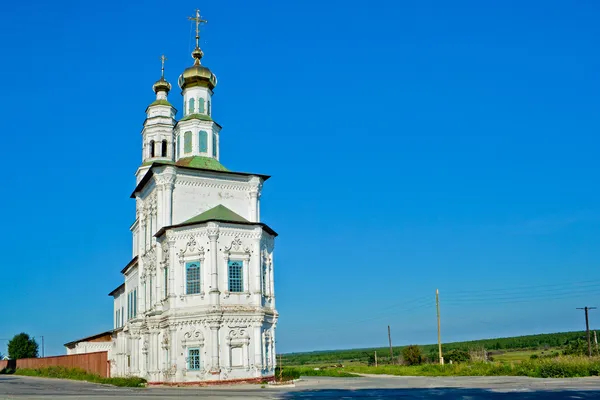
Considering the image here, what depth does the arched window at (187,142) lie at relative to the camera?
41.8 meters

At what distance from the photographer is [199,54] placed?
4462 centimetres

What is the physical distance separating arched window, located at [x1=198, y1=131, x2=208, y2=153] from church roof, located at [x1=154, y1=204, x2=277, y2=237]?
16.9 feet

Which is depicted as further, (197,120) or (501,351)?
(501,351)

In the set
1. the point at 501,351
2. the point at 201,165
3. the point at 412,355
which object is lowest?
the point at 501,351

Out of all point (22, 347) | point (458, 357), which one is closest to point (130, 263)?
point (458, 357)

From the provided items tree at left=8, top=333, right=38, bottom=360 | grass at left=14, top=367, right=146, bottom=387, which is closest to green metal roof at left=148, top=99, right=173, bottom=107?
grass at left=14, top=367, right=146, bottom=387

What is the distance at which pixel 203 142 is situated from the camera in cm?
4200

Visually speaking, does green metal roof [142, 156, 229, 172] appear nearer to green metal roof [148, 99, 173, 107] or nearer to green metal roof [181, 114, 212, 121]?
green metal roof [181, 114, 212, 121]

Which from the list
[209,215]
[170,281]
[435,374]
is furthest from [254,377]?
[435,374]

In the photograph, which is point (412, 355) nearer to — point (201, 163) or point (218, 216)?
point (201, 163)

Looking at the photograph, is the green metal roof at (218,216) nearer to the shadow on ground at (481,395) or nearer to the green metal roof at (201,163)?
the green metal roof at (201,163)

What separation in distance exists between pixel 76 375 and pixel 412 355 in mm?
30870

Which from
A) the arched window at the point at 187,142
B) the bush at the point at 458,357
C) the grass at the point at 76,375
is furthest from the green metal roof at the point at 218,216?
the bush at the point at 458,357

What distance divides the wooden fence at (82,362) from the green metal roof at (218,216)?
49.2 feet
